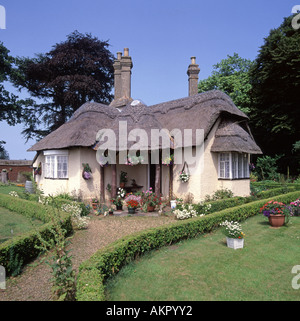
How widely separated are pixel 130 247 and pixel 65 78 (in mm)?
27248

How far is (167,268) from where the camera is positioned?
661cm

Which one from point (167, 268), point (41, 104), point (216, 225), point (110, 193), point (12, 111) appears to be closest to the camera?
point (167, 268)

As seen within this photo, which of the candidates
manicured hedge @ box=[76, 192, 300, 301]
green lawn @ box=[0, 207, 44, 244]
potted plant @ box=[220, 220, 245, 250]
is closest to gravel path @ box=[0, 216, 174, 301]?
manicured hedge @ box=[76, 192, 300, 301]

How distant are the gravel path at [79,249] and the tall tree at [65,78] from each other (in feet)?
73.7

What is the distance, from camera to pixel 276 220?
34.9ft

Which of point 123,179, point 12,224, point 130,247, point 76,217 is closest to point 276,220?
point 130,247

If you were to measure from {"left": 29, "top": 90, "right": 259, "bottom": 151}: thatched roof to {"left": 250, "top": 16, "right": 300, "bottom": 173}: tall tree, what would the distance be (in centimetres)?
948

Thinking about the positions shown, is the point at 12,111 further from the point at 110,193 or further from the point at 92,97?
the point at 110,193

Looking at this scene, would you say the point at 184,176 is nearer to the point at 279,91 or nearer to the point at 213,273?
the point at 213,273

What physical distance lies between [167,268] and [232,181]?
9.28 m

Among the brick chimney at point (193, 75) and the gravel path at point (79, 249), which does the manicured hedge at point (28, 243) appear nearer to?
the gravel path at point (79, 249)

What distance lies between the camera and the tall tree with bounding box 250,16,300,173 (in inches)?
868

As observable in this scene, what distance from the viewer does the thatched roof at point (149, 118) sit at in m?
14.6
